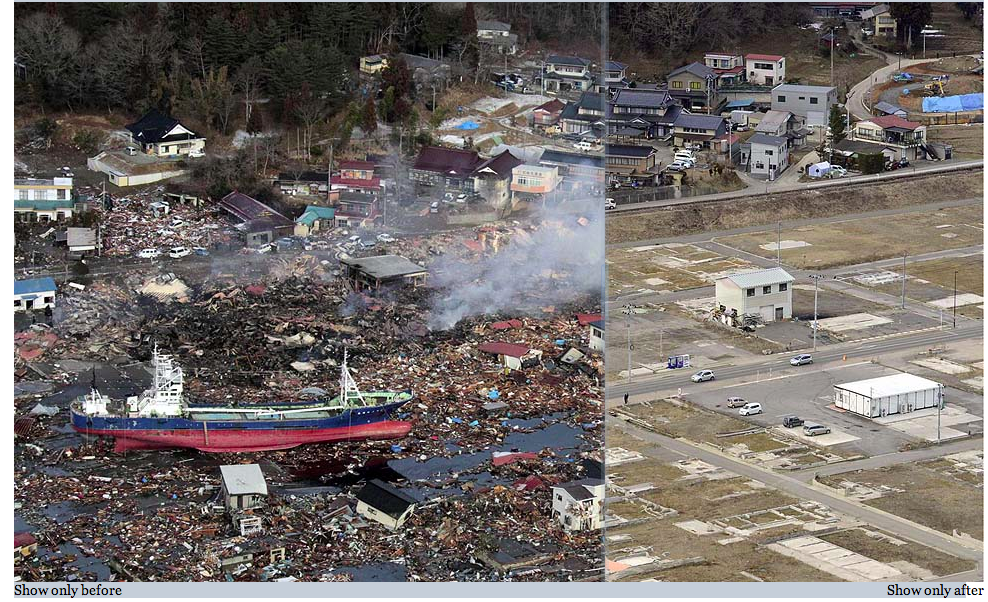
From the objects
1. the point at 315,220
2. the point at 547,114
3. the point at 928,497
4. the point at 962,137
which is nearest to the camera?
the point at 928,497

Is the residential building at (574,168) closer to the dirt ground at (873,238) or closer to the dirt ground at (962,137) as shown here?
the dirt ground at (873,238)

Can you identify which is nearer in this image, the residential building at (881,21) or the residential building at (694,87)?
the residential building at (694,87)

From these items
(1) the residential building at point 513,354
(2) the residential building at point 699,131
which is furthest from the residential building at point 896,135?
(1) the residential building at point 513,354

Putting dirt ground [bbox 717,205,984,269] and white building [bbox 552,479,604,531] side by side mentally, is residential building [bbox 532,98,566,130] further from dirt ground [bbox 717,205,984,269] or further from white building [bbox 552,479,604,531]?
dirt ground [bbox 717,205,984,269]

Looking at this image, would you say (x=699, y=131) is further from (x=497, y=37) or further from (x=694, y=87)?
(x=497, y=37)

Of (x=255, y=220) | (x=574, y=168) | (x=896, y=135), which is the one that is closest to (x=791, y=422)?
(x=574, y=168)

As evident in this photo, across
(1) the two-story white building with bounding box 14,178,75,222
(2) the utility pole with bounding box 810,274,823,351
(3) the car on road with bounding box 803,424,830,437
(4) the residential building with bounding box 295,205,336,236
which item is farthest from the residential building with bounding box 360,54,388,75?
(3) the car on road with bounding box 803,424,830,437

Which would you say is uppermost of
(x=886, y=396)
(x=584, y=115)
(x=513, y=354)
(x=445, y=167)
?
(x=584, y=115)

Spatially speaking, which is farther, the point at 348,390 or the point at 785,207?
the point at 785,207
